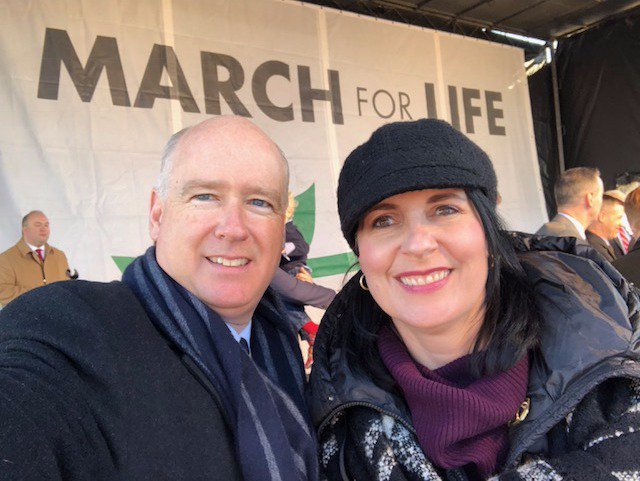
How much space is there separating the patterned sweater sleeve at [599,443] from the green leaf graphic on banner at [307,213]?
4.32 meters

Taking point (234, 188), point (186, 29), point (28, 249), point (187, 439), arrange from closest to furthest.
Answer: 1. point (187, 439)
2. point (234, 188)
3. point (28, 249)
4. point (186, 29)

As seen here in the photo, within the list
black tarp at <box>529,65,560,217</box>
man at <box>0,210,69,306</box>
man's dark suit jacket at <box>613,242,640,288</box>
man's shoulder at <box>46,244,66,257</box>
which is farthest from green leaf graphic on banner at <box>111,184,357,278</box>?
black tarp at <box>529,65,560,217</box>

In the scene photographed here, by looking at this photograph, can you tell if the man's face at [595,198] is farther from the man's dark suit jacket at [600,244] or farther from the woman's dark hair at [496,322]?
the woman's dark hair at [496,322]

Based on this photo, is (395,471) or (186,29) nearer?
(395,471)

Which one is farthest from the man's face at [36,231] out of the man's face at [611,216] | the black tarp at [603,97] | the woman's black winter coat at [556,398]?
the black tarp at [603,97]

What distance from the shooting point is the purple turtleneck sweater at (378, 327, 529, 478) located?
1.06 meters

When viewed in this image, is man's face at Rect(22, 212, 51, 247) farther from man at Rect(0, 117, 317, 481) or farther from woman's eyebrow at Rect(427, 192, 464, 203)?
woman's eyebrow at Rect(427, 192, 464, 203)

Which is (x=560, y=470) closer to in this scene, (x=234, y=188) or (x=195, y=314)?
(x=195, y=314)

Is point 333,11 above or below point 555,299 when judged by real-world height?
above

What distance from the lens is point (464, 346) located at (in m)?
1.23

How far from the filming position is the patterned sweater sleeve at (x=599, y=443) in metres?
0.94

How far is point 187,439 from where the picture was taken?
3.06ft

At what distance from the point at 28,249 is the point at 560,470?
13.0 ft

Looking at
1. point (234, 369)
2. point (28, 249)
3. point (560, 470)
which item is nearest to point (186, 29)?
point (28, 249)
